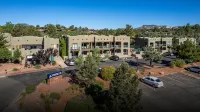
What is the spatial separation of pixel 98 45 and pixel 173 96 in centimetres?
3353

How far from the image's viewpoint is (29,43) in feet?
163

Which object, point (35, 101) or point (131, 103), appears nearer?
point (131, 103)

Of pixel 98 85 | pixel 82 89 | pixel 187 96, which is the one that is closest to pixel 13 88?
pixel 82 89

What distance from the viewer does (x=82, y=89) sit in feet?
91.7

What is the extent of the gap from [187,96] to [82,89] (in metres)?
15.3

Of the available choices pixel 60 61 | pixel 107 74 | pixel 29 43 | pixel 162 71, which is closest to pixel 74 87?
pixel 107 74

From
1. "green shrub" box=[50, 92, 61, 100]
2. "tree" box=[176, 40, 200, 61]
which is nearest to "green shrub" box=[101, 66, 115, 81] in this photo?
"green shrub" box=[50, 92, 61, 100]

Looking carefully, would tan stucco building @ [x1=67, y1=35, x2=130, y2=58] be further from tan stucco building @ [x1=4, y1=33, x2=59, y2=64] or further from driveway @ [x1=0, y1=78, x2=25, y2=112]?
driveway @ [x1=0, y1=78, x2=25, y2=112]

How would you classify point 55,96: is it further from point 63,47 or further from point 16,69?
point 63,47

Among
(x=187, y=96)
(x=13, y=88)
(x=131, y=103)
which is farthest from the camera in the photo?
(x=13, y=88)

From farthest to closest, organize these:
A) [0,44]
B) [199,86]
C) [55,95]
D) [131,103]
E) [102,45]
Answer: [102,45]
[0,44]
[199,86]
[55,95]
[131,103]

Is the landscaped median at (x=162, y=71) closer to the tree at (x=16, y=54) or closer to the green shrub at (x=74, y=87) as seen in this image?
the green shrub at (x=74, y=87)

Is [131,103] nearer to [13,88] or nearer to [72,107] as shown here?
[72,107]

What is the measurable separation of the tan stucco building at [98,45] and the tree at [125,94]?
114 ft
